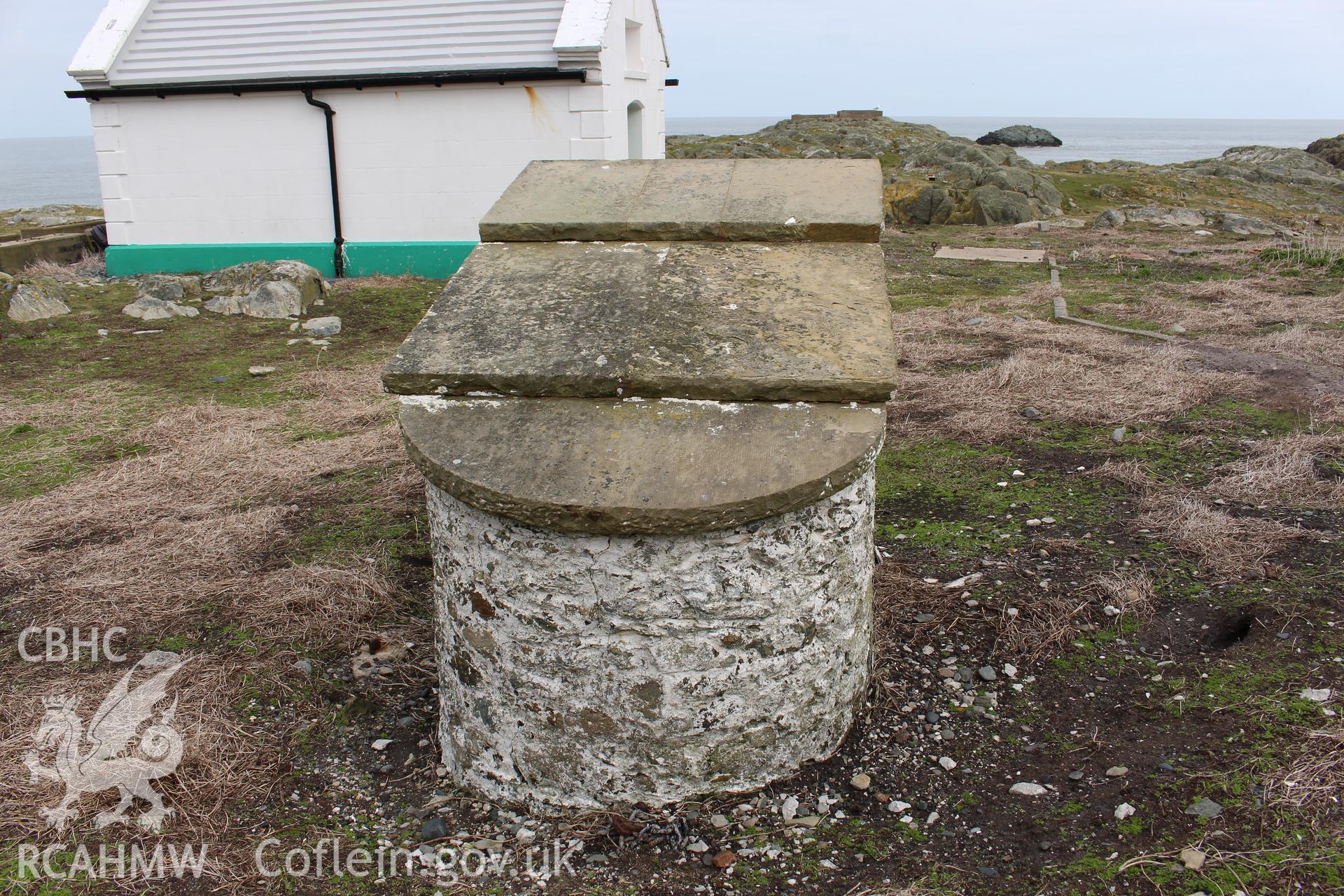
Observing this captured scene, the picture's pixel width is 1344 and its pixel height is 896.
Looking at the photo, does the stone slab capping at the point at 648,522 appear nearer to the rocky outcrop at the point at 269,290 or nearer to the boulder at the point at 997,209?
the rocky outcrop at the point at 269,290

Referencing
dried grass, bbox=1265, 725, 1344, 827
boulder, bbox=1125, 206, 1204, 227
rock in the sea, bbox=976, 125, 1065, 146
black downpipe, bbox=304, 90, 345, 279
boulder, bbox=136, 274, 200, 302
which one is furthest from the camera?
rock in the sea, bbox=976, 125, 1065, 146

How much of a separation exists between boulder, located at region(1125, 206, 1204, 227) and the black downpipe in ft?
44.1

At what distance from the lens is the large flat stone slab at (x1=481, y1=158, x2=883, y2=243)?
3201 mm

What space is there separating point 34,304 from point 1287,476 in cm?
1120

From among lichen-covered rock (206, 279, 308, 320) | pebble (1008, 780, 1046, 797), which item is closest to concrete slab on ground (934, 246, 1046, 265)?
lichen-covered rock (206, 279, 308, 320)

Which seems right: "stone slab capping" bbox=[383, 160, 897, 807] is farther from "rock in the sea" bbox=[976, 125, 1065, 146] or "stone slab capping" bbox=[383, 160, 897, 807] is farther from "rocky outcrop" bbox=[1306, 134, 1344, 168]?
"rock in the sea" bbox=[976, 125, 1065, 146]

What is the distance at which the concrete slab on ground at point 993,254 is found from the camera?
39.6ft

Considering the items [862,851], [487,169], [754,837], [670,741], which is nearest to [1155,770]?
[862,851]

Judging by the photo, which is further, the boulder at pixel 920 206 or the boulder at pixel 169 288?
the boulder at pixel 920 206

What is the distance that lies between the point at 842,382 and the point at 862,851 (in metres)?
1.32

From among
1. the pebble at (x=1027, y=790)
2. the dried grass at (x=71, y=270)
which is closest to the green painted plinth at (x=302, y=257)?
the dried grass at (x=71, y=270)

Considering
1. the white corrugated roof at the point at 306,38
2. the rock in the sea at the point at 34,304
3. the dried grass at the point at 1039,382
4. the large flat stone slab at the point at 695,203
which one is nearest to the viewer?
the large flat stone slab at the point at 695,203

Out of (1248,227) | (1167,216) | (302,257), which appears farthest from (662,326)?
(1167,216)

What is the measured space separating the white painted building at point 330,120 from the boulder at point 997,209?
722 cm
